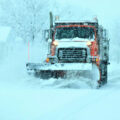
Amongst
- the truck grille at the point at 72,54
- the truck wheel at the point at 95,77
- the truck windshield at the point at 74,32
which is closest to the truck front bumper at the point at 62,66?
the truck wheel at the point at 95,77

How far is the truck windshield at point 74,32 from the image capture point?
13648 millimetres

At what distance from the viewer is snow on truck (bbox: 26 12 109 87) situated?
40.4ft

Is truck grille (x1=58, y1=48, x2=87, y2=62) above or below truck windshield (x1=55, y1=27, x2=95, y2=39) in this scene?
below

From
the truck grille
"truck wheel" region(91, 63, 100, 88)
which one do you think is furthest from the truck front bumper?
the truck grille

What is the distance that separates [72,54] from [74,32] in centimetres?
105

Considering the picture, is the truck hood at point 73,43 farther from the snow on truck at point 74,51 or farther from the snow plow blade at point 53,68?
the snow plow blade at point 53,68

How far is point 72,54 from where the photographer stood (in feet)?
43.3

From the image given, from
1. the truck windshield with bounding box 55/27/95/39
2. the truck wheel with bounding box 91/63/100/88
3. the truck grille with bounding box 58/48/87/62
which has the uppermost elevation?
the truck windshield with bounding box 55/27/95/39

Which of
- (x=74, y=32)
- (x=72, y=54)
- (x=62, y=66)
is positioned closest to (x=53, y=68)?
(x=62, y=66)

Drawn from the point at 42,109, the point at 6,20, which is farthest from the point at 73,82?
the point at 6,20

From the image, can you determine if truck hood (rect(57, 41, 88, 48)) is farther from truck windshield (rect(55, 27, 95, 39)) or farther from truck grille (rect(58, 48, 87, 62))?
truck windshield (rect(55, 27, 95, 39))

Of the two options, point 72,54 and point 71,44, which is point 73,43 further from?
point 72,54

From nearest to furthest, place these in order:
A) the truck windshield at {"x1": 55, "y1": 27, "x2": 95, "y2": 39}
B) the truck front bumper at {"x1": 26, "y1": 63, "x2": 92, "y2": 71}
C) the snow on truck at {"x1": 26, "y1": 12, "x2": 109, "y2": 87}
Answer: the truck front bumper at {"x1": 26, "y1": 63, "x2": 92, "y2": 71}, the snow on truck at {"x1": 26, "y1": 12, "x2": 109, "y2": 87}, the truck windshield at {"x1": 55, "y1": 27, "x2": 95, "y2": 39}

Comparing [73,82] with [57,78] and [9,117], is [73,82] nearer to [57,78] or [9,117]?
[57,78]
